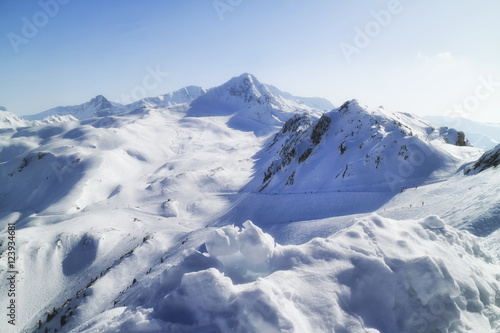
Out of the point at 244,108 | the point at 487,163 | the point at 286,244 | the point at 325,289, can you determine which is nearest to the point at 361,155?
the point at 487,163

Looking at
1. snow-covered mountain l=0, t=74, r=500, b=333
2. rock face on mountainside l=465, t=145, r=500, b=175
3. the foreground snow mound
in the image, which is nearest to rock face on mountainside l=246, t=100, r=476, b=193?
snow-covered mountain l=0, t=74, r=500, b=333

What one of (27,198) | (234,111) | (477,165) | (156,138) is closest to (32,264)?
(477,165)

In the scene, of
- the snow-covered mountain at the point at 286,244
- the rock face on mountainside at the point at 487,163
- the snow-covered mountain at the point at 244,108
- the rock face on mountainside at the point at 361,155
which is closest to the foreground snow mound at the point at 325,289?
the snow-covered mountain at the point at 286,244

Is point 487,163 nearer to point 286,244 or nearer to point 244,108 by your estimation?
point 286,244

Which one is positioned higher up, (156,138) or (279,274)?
(279,274)

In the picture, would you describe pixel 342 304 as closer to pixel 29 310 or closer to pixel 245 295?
pixel 245 295

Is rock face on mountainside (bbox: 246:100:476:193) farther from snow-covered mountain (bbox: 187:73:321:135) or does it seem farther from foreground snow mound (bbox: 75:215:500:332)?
snow-covered mountain (bbox: 187:73:321:135)

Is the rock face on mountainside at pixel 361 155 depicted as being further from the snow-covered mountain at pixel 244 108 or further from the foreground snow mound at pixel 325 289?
the snow-covered mountain at pixel 244 108
